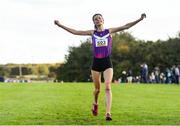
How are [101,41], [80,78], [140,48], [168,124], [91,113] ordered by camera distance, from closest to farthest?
1. [168,124]
2. [101,41]
3. [91,113]
4. [140,48]
5. [80,78]

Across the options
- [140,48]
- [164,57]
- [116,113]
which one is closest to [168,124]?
[116,113]

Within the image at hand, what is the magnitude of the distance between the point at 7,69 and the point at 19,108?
153610 millimetres

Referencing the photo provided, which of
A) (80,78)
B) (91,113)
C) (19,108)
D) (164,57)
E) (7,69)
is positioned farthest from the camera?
(7,69)

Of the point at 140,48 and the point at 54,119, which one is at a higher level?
the point at 140,48

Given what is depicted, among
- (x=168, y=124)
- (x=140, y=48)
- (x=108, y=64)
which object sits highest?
(x=140, y=48)

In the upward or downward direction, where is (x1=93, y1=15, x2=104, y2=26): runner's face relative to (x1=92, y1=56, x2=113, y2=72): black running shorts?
upward

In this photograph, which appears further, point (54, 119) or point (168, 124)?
point (54, 119)

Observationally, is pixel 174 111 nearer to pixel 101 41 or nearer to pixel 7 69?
pixel 101 41

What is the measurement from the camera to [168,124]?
1252 centimetres

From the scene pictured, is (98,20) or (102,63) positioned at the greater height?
(98,20)

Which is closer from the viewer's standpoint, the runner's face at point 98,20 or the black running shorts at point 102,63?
the runner's face at point 98,20

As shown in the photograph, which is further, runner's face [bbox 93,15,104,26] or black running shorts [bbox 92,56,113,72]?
black running shorts [bbox 92,56,113,72]

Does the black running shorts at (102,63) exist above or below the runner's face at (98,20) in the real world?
below

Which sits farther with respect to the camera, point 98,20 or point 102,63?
point 102,63
